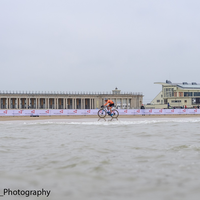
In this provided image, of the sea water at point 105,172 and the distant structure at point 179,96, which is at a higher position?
the distant structure at point 179,96

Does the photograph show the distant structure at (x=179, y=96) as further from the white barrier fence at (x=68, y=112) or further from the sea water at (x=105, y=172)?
the sea water at (x=105, y=172)

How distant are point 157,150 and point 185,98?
9683cm

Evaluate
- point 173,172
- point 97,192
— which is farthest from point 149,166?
point 97,192

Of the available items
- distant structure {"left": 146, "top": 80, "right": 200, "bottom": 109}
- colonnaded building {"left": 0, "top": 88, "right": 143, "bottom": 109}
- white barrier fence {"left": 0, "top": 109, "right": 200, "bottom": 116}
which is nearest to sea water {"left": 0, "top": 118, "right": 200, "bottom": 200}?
white barrier fence {"left": 0, "top": 109, "right": 200, "bottom": 116}

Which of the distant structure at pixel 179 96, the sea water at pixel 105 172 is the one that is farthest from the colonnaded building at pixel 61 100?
the sea water at pixel 105 172

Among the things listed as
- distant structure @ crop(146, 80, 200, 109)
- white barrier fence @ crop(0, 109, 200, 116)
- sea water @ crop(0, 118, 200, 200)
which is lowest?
sea water @ crop(0, 118, 200, 200)

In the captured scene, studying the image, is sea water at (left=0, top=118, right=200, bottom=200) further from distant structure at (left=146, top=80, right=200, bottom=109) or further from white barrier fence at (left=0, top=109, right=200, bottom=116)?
distant structure at (left=146, top=80, right=200, bottom=109)

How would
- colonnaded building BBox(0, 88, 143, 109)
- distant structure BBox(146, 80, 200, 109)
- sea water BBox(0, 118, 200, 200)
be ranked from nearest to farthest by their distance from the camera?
1. sea water BBox(0, 118, 200, 200)
2. distant structure BBox(146, 80, 200, 109)
3. colonnaded building BBox(0, 88, 143, 109)

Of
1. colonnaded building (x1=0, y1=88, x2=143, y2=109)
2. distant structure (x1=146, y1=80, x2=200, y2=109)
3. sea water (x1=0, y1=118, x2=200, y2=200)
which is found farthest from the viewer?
colonnaded building (x1=0, y1=88, x2=143, y2=109)

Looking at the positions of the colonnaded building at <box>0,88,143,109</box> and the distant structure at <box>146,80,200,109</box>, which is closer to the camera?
the distant structure at <box>146,80,200,109</box>

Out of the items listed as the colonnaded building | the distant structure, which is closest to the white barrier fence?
the distant structure

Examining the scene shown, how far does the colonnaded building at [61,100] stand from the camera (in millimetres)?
121094

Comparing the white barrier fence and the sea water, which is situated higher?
the white barrier fence

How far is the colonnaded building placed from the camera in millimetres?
121094
